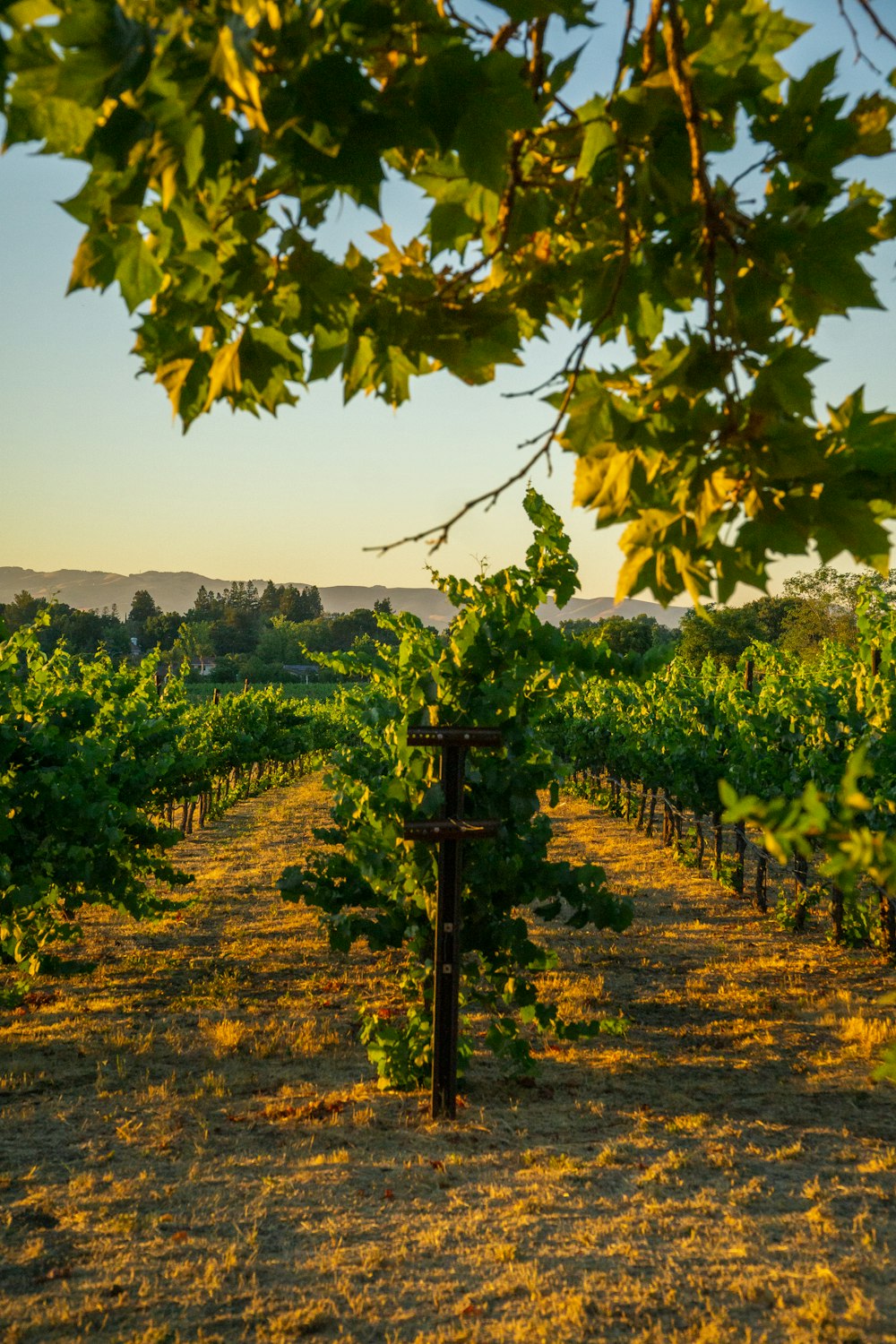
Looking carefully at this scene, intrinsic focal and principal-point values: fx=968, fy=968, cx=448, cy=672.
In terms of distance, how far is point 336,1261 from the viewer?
4129 millimetres

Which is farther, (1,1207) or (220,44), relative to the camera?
(1,1207)

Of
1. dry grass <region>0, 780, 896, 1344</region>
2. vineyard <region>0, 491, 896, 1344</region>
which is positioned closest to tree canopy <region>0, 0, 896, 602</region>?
vineyard <region>0, 491, 896, 1344</region>

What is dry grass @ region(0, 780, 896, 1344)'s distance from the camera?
3.77 metres

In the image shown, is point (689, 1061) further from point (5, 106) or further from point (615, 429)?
point (5, 106)

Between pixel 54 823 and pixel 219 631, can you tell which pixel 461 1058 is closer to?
pixel 54 823

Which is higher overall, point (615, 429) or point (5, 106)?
point (5, 106)

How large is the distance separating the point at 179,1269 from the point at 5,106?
429cm

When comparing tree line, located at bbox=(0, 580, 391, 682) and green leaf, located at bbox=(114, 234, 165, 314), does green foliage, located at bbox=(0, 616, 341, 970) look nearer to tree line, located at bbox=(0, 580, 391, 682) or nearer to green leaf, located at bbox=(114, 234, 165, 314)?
green leaf, located at bbox=(114, 234, 165, 314)

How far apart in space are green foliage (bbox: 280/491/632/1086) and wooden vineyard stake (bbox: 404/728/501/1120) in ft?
1.25

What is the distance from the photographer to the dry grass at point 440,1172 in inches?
148

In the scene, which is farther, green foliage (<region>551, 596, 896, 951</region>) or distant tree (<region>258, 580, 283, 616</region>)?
distant tree (<region>258, 580, 283, 616</region>)

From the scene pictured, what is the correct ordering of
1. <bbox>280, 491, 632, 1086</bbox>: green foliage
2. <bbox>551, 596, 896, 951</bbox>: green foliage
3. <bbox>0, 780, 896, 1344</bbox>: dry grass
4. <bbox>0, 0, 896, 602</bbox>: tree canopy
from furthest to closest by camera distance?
1. <bbox>551, 596, 896, 951</bbox>: green foliage
2. <bbox>280, 491, 632, 1086</bbox>: green foliage
3. <bbox>0, 780, 896, 1344</bbox>: dry grass
4. <bbox>0, 0, 896, 602</bbox>: tree canopy

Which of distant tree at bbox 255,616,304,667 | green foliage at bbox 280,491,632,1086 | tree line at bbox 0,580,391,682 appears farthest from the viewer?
distant tree at bbox 255,616,304,667

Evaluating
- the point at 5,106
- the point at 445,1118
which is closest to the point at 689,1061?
the point at 445,1118
